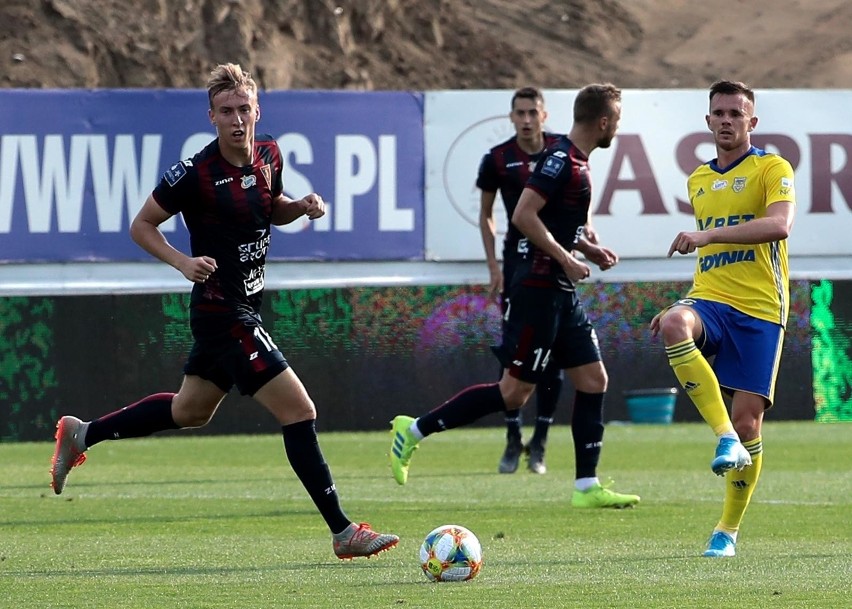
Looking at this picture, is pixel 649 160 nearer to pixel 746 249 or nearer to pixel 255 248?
pixel 746 249

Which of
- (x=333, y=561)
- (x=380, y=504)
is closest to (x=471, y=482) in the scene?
(x=380, y=504)

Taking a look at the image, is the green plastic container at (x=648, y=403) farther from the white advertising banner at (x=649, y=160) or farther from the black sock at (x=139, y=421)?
the black sock at (x=139, y=421)

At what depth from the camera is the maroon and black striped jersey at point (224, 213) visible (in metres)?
7.32

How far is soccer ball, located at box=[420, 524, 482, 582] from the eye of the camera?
6477mm

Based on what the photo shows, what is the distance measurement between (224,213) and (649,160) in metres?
10.6

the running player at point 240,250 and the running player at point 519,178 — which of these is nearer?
the running player at point 240,250

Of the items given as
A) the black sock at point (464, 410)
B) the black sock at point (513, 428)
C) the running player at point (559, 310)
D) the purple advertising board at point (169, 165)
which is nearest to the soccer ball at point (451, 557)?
the running player at point (559, 310)

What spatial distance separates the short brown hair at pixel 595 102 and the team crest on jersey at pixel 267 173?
7.55 ft

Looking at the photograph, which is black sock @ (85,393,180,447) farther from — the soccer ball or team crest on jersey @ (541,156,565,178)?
team crest on jersey @ (541,156,565,178)

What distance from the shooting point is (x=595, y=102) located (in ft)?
30.2

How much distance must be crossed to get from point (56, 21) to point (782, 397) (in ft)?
44.6

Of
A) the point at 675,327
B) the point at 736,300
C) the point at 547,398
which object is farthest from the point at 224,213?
the point at 547,398

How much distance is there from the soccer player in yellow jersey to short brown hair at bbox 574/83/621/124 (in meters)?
1.51

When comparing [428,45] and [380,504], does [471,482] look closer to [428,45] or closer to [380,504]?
[380,504]
